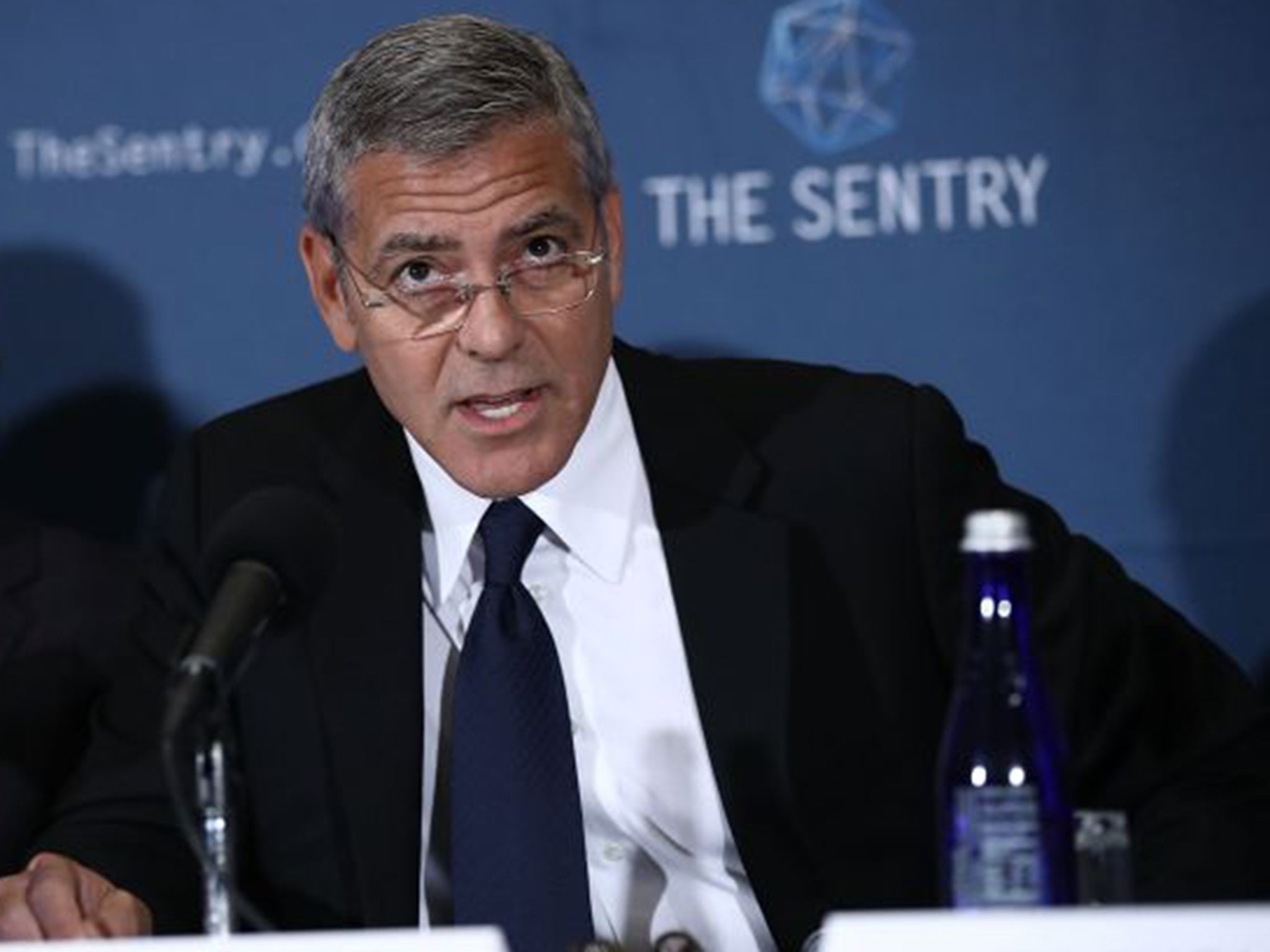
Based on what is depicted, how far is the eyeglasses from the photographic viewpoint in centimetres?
219

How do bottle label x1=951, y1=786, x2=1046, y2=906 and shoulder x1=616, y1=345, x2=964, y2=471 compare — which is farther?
shoulder x1=616, y1=345, x2=964, y2=471

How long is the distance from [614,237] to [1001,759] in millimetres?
840

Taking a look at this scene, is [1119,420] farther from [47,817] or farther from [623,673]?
[47,817]

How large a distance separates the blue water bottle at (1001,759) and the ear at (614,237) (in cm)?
70

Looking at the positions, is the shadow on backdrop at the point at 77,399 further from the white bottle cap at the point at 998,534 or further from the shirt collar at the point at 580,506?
the white bottle cap at the point at 998,534

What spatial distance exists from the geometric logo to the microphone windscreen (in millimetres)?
1253

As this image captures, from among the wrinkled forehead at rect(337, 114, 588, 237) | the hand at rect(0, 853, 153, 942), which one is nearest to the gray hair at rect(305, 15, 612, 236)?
the wrinkled forehead at rect(337, 114, 588, 237)

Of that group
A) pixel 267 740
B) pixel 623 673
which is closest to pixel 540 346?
pixel 623 673

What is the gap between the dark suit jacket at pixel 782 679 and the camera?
222cm

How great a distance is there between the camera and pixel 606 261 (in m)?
2.29

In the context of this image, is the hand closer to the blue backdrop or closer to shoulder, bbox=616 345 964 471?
shoulder, bbox=616 345 964 471

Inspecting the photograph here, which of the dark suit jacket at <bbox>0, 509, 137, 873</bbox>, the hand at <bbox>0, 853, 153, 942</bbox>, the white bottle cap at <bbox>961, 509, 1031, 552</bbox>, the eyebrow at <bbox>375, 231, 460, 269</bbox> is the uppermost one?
the eyebrow at <bbox>375, 231, 460, 269</bbox>

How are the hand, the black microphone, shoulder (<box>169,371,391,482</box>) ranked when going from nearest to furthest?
the black microphone < the hand < shoulder (<box>169,371,391,482</box>)

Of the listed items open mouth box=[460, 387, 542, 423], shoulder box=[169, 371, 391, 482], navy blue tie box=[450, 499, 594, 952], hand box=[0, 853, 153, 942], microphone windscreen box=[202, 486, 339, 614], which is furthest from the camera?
shoulder box=[169, 371, 391, 482]
